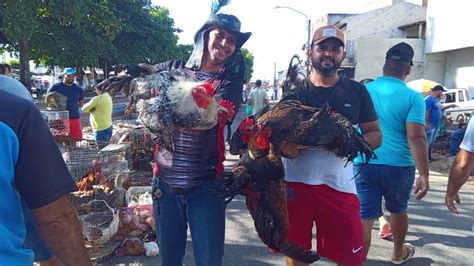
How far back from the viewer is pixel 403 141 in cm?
351

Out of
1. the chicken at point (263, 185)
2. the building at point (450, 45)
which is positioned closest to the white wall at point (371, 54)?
the building at point (450, 45)

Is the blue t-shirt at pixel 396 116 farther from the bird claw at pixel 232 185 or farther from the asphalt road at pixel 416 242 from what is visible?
the bird claw at pixel 232 185

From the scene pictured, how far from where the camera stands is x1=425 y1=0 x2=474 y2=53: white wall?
19828 mm

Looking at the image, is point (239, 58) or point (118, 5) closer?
point (239, 58)

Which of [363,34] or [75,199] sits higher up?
[363,34]

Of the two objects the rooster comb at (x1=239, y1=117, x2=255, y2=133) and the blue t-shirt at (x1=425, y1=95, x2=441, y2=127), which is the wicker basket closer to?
the rooster comb at (x1=239, y1=117, x2=255, y2=133)

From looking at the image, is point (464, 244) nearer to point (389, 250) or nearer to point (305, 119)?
point (389, 250)

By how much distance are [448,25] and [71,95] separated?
72.2 ft

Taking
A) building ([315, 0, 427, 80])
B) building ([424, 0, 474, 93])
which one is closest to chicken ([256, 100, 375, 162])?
building ([424, 0, 474, 93])

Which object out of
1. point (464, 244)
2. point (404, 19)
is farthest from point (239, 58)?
point (404, 19)

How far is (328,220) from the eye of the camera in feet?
8.11

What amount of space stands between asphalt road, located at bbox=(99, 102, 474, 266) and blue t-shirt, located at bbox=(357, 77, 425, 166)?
3.83 feet

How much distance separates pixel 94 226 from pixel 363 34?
3263 cm

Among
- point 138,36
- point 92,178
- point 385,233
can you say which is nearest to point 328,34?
point 385,233
